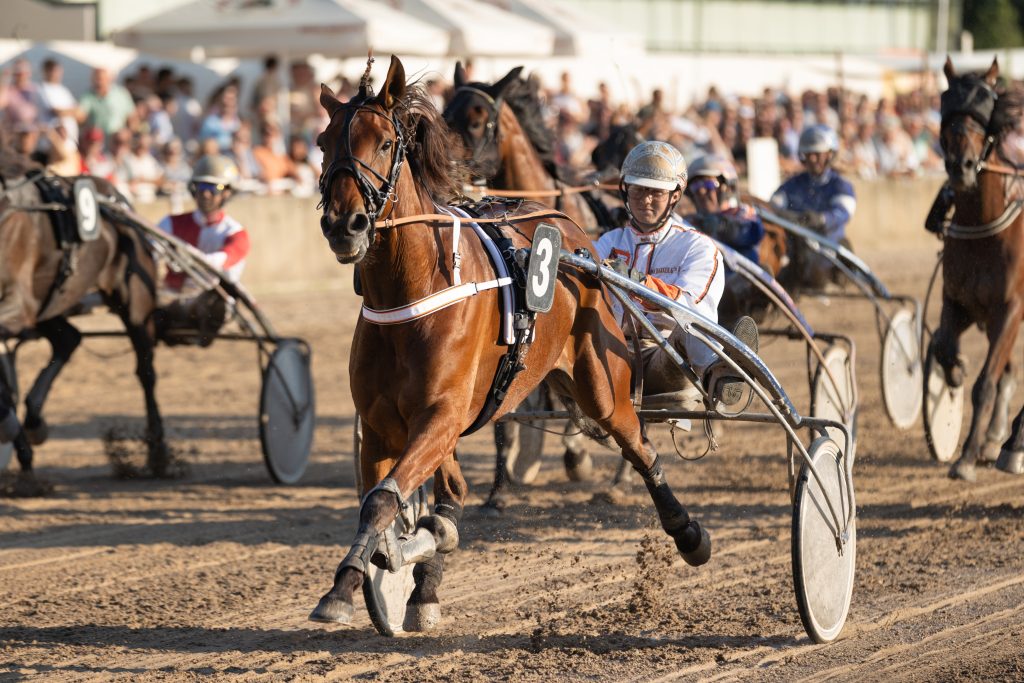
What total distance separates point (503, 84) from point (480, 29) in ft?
24.3

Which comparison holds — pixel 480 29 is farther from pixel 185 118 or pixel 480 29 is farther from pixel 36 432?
pixel 36 432

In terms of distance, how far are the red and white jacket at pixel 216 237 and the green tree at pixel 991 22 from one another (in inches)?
1287

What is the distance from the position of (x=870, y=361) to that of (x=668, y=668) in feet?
23.4

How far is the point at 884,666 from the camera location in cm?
461

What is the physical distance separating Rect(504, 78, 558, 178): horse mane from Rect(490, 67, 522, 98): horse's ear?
1.06 ft

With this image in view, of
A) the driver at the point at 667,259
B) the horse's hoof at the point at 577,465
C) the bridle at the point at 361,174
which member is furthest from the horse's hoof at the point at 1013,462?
the bridle at the point at 361,174

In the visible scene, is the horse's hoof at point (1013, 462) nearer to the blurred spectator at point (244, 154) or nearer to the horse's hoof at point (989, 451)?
the horse's hoof at point (989, 451)

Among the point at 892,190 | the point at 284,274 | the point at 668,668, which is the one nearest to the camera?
the point at 668,668

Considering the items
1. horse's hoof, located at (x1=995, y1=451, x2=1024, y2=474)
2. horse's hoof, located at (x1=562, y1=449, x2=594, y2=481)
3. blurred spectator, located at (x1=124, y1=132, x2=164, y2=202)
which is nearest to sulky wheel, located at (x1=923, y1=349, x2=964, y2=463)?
horse's hoof, located at (x1=995, y1=451, x2=1024, y2=474)

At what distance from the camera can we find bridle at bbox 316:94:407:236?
13.3 ft

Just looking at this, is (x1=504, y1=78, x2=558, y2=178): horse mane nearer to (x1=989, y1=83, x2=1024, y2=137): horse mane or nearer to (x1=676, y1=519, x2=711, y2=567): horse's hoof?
(x1=989, y1=83, x2=1024, y2=137): horse mane

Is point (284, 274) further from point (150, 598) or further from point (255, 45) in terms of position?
point (150, 598)

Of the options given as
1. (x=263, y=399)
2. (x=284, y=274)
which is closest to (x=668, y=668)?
(x=263, y=399)

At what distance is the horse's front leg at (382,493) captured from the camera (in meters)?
3.99
